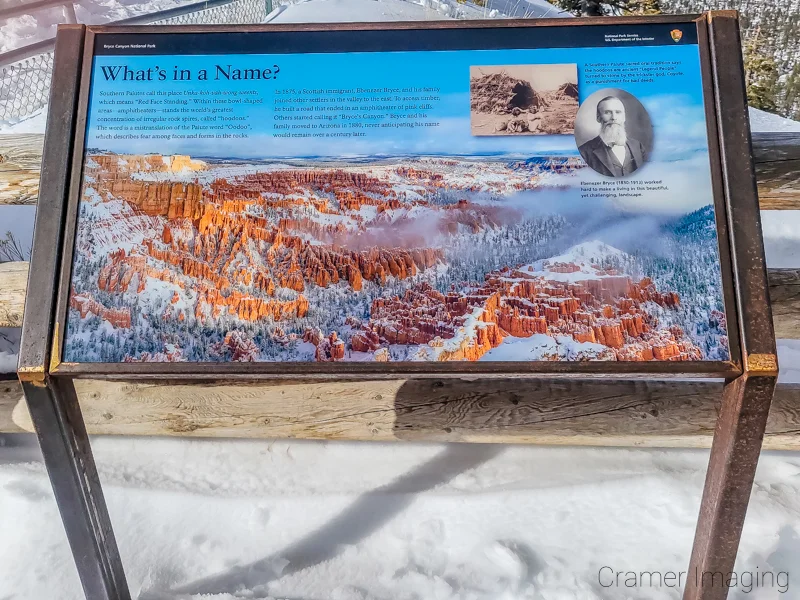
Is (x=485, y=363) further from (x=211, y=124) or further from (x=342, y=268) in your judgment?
(x=211, y=124)

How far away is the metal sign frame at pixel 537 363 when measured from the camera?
1.50 metres

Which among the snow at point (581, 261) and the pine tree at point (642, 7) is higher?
the pine tree at point (642, 7)

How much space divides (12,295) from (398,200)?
1926 millimetres

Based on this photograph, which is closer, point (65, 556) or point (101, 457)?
point (65, 556)

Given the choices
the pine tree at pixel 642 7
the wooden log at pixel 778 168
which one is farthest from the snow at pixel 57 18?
the wooden log at pixel 778 168

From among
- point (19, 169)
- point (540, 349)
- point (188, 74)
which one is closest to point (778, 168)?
point (540, 349)

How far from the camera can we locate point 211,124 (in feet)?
5.41

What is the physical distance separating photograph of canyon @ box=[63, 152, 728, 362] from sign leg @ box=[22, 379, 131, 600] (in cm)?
18

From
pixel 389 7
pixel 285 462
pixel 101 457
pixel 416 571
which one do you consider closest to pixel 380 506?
pixel 416 571

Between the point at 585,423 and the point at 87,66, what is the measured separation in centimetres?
232

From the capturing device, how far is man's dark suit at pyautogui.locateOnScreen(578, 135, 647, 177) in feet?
5.23

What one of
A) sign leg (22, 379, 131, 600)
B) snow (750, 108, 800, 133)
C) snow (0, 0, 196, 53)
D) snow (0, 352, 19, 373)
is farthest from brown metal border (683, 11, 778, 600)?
snow (0, 0, 196, 53)

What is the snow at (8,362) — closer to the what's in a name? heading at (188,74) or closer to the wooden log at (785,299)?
the what's in a name? heading at (188,74)

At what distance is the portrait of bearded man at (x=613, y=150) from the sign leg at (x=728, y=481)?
64cm
